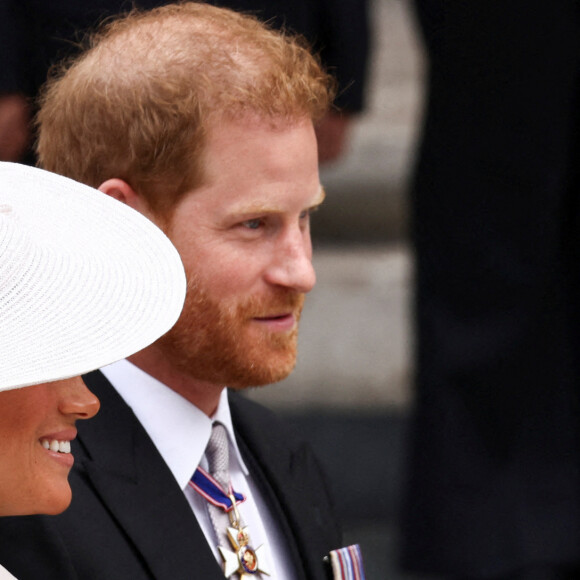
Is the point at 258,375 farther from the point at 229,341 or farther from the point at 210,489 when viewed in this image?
the point at 210,489

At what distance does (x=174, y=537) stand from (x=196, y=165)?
0.56m

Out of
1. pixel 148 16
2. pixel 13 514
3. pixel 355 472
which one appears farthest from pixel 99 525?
pixel 355 472

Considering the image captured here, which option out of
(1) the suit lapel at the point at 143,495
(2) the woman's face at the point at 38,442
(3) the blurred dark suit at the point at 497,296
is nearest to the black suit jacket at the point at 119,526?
A: (1) the suit lapel at the point at 143,495

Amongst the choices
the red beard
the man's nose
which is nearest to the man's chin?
the red beard

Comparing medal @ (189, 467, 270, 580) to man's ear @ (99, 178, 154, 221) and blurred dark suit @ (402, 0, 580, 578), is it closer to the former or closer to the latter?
man's ear @ (99, 178, 154, 221)

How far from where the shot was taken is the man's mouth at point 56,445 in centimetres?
176

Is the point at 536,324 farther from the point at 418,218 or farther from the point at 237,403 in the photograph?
the point at 237,403

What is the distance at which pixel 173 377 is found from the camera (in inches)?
88.3

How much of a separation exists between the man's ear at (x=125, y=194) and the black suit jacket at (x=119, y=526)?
0.27 m

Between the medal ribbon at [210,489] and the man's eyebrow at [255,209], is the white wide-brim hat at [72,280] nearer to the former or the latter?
the man's eyebrow at [255,209]

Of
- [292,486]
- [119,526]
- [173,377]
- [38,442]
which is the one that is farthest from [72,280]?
[292,486]

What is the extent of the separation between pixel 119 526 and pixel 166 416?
24 cm

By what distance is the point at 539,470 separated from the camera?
12.5ft

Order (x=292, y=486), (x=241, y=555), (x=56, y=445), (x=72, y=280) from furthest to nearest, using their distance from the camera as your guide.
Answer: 1. (x=292, y=486)
2. (x=241, y=555)
3. (x=56, y=445)
4. (x=72, y=280)
